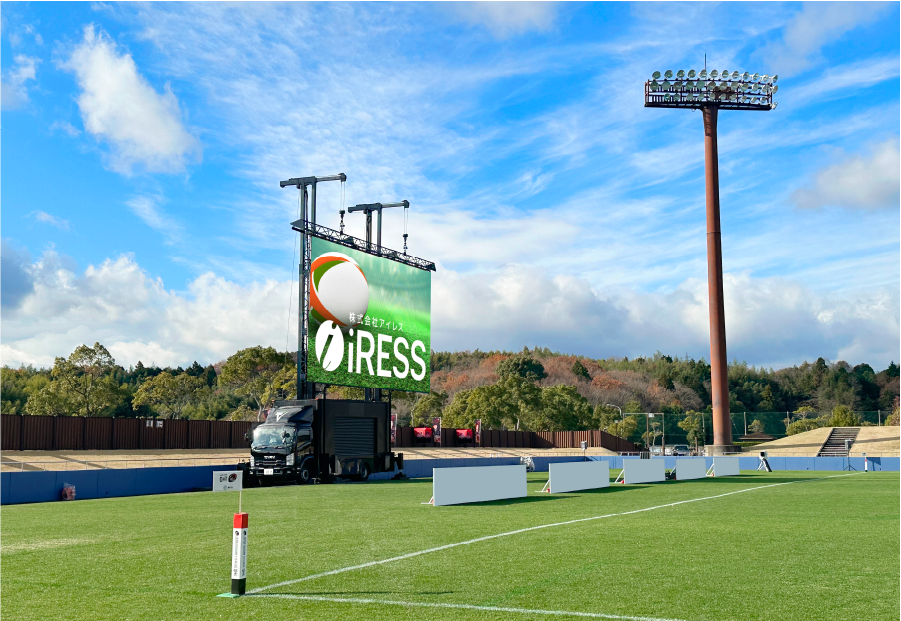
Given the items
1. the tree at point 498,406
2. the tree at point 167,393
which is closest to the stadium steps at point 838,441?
the tree at point 498,406

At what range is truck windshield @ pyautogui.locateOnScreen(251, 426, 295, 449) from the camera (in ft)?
118

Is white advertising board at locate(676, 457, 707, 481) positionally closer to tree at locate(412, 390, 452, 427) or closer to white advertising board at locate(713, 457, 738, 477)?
white advertising board at locate(713, 457, 738, 477)

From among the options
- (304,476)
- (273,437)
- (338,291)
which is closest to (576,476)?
(304,476)

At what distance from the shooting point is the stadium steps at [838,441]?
232 feet

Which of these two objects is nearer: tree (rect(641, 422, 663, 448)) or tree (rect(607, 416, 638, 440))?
tree (rect(641, 422, 663, 448))

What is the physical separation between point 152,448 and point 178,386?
2832 cm

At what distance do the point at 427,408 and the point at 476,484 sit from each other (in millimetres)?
68352

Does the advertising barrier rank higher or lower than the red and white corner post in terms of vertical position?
lower

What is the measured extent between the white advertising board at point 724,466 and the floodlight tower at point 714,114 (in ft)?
81.9

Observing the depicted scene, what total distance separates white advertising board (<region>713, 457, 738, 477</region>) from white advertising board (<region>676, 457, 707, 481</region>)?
103 inches

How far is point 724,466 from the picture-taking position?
4394 centimetres

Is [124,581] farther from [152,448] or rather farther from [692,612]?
[152,448]

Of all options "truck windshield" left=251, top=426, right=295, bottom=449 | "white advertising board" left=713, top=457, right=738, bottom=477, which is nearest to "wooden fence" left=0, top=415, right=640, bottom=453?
"truck windshield" left=251, top=426, right=295, bottom=449

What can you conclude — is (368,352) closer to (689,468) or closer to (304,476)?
(304,476)
